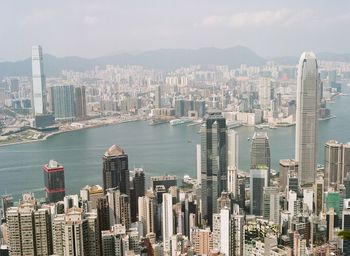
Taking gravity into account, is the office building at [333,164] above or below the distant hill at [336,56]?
below

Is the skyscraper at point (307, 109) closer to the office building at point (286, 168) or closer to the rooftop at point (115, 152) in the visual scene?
the office building at point (286, 168)

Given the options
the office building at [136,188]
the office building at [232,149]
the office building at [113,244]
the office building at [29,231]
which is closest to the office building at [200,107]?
the office building at [232,149]

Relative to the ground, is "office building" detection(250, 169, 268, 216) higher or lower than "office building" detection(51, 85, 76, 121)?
lower

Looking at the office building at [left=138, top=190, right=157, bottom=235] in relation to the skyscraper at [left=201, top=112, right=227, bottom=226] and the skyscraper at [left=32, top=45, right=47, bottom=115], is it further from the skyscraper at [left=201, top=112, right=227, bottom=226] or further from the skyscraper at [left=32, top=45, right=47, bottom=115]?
the skyscraper at [left=32, top=45, right=47, bottom=115]

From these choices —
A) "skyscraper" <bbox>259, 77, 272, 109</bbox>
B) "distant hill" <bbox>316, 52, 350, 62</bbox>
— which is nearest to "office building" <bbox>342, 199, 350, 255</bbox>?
"distant hill" <bbox>316, 52, 350, 62</bbox>

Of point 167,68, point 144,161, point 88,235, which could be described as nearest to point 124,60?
point 167,68

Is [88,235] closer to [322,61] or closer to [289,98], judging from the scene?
[322,61]
